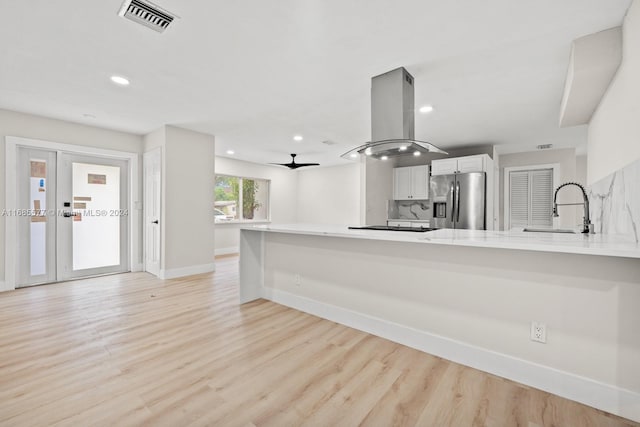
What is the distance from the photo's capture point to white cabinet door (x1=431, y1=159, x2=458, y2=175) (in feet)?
17.6

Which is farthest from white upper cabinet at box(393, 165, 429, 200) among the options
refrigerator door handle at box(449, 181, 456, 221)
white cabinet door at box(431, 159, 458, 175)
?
refrigerator door handle at box(449, 181, 456, 221)

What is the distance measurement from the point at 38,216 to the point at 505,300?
554cm

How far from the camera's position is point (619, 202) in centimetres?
200

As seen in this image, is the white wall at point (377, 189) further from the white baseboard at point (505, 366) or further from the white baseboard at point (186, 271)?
the white baseboard at point (505, 366)

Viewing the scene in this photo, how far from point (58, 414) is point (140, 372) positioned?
1.44 ft

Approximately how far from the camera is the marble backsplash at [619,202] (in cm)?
166

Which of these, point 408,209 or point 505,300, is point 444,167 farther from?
point 505,300

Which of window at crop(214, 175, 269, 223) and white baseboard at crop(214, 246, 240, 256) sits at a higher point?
window at crop(214, 175, 269, 223)

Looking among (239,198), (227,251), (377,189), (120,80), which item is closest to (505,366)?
(120,80)

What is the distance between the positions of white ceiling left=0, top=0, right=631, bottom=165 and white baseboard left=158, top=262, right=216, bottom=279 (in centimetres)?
223

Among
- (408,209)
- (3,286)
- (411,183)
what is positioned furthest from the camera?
(408,209)

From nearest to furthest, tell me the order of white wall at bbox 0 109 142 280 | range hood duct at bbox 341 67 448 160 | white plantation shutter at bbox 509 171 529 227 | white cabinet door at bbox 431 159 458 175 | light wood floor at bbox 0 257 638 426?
light wood floor at bbox 0 257 638 426, range hood duct at bbox 341 67 448 160, white wall at bbox 0 109 142 280, white cabinet door at bbox 431 159 458 175, white plantation shutter at bbox 509 171 529 227

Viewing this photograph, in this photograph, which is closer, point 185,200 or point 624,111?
point 624,111

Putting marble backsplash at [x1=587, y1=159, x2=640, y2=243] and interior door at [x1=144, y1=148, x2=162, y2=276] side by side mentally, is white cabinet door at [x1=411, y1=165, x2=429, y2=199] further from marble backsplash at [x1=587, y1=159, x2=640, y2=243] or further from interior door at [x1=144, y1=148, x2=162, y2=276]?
interior door at [x1=144, y1=148, x2=162, y2=276]
